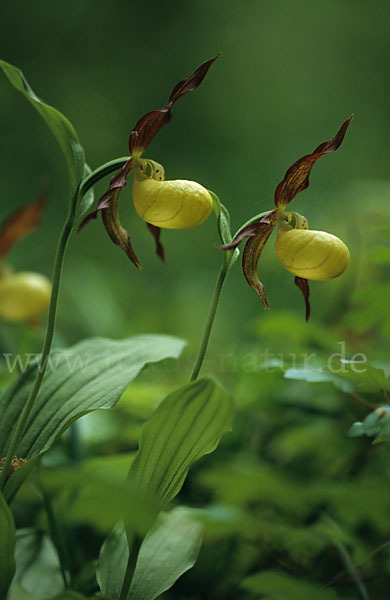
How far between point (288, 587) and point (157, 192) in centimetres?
50

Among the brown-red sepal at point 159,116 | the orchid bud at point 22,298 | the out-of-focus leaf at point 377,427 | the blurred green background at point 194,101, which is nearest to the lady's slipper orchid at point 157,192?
the brown-red sepal at point 159,116

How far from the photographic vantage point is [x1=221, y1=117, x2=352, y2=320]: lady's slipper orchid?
60 centimetres

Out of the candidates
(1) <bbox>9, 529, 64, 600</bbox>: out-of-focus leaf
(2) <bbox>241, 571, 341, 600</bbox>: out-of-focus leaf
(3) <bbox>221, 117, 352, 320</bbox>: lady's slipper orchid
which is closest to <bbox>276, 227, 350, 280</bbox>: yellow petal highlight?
(3) <bbox>221, 117, 352, 320</bbox>: lady's slipper orchid

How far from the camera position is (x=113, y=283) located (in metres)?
3.06

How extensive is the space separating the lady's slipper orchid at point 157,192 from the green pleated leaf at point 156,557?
0.42m

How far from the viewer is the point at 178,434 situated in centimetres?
59

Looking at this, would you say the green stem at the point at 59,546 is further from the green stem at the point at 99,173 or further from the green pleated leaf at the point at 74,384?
the green stem at the point at 99,173

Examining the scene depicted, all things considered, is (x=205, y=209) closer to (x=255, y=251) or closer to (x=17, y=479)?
(x=255, y=251)

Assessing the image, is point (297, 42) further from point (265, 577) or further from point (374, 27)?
point (265, 577)

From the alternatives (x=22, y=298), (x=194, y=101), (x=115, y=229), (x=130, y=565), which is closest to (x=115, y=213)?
(x=115, y=229)

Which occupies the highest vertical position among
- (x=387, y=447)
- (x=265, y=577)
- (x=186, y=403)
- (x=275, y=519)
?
(x=186, y=403)

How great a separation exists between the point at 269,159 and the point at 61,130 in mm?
3177

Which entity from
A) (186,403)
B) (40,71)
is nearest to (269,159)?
(40,71)

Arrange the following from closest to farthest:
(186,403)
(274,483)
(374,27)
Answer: (186,403) < (274,483) < (374,27)
